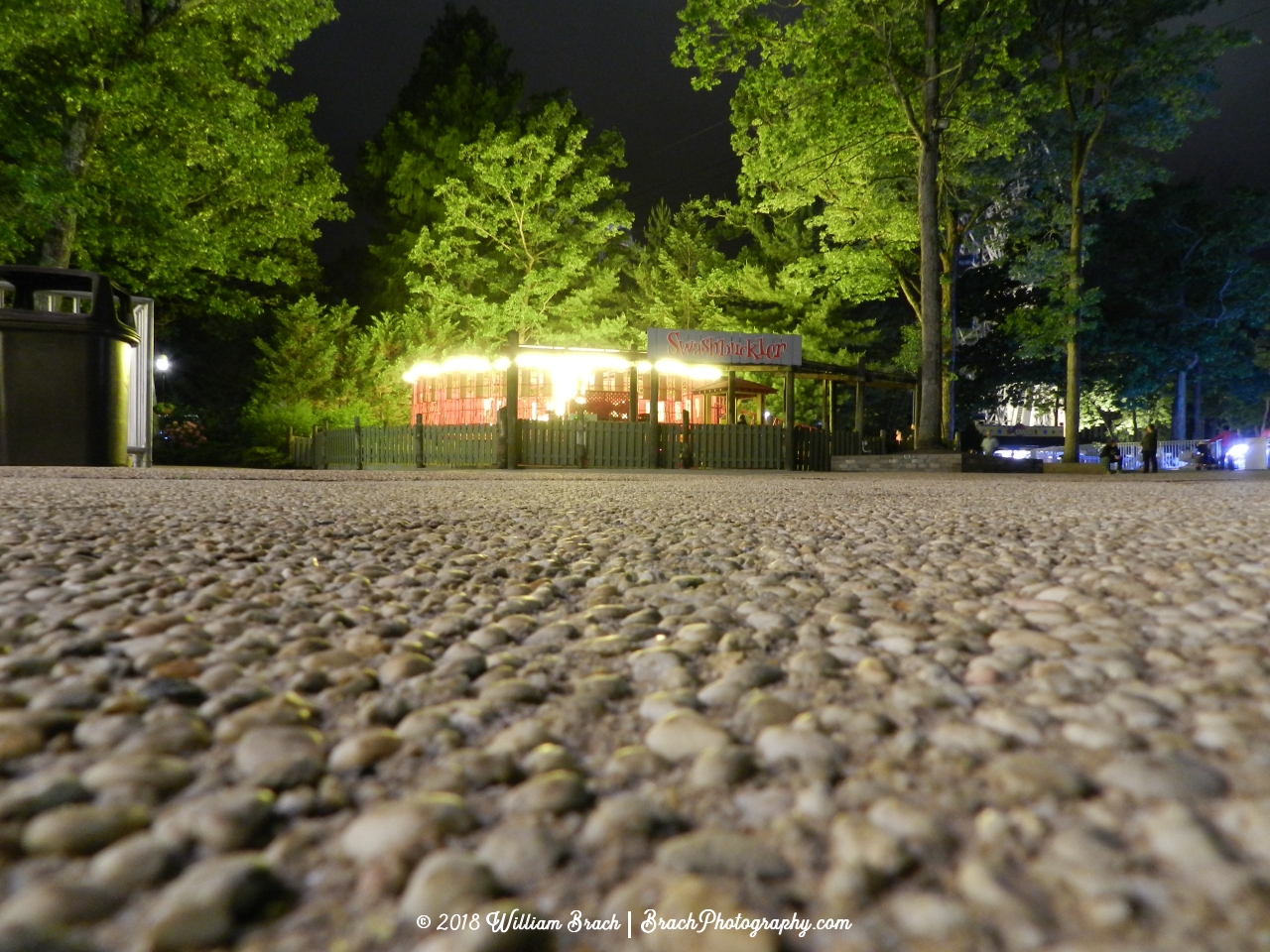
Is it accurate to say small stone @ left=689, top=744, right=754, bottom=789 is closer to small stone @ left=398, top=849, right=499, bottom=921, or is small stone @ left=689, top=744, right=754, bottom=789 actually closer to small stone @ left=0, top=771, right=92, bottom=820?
small stone @ left=398, top=849, right=499, bottom=921

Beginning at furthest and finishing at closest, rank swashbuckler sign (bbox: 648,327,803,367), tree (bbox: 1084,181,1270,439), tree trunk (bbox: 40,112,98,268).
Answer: tree (bbox: 1084,181,1270,439)
swashbuckler sign (bbox: 648,327,803,367)
tree trunk (bbox: 40,112,98,268)

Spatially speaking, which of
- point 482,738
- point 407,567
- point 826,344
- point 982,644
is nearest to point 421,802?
point 482,738

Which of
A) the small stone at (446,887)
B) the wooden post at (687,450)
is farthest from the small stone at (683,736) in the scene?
the wooden post at (687,450)

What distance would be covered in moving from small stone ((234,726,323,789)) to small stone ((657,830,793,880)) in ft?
1.49

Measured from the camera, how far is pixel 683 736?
1069 mm

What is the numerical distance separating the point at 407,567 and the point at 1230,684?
6.78 ft

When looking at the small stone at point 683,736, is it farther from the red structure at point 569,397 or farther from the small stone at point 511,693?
the red structure at point 569,397

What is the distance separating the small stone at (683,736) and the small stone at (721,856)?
0.20 m

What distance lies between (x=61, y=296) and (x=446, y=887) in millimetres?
10483

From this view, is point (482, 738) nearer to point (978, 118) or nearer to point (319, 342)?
point (978, 118)

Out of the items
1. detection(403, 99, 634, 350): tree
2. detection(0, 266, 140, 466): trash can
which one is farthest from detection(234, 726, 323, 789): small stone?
detection(403, 99, 634, 350): tree

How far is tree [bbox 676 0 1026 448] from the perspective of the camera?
1460 cm

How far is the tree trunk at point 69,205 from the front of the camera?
1388 centimetres

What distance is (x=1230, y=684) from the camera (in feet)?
4.16
